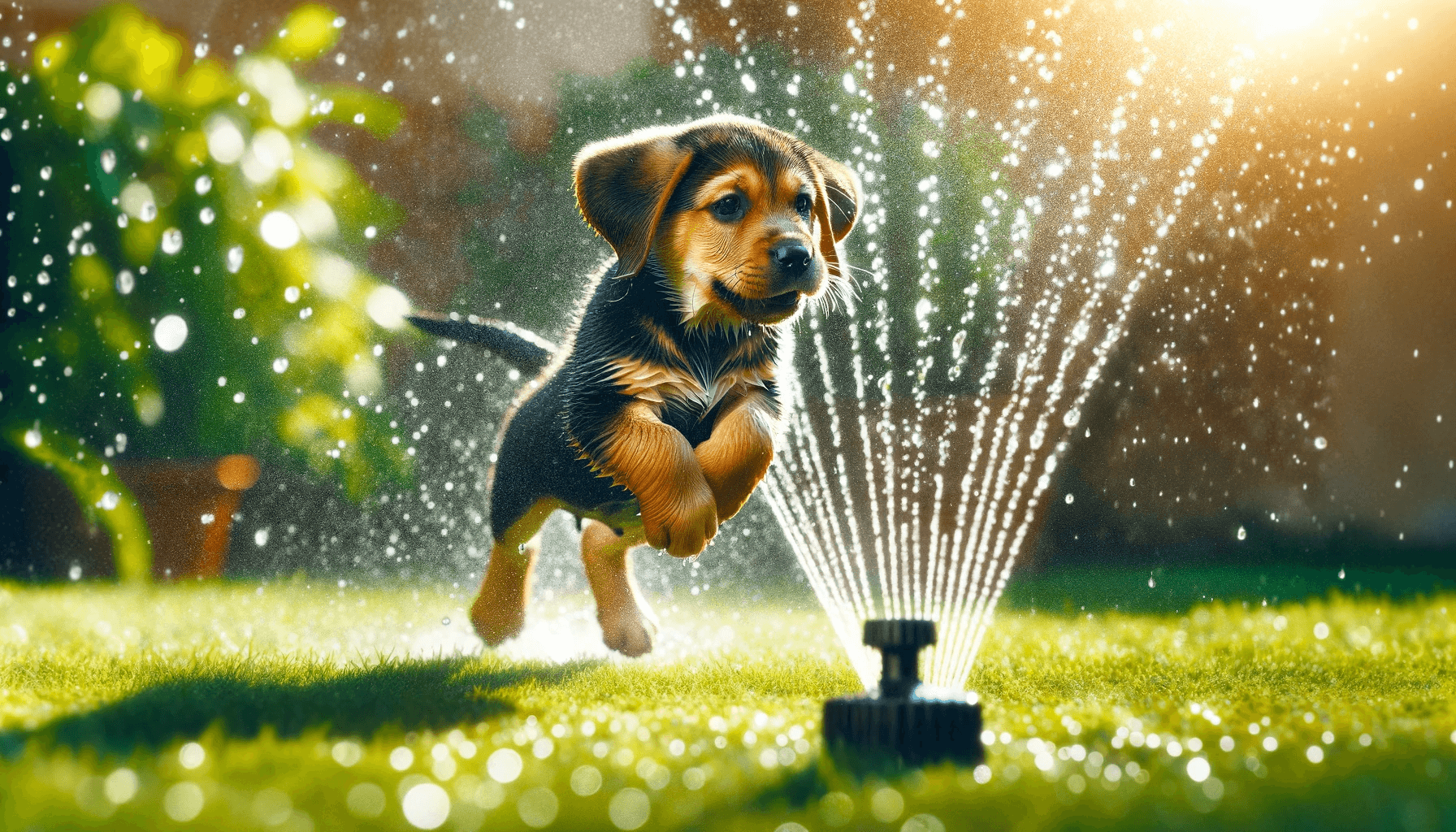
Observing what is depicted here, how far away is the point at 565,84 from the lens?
17.5ft

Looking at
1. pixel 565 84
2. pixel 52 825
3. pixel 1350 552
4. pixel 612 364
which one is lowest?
pixel 1350 552

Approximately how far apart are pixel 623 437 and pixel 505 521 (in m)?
0.86

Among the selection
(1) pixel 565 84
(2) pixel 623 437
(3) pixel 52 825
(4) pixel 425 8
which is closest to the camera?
(3) pixel 52 825

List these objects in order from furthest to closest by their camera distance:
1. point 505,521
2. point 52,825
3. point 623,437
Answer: point 505,521, point 623,437, point 52,825

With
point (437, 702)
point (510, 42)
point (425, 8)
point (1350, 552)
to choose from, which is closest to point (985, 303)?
point (1350, 552)

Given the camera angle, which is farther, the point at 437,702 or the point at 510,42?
the point at 510,42

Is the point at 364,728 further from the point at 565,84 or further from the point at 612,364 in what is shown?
the point at 565,84

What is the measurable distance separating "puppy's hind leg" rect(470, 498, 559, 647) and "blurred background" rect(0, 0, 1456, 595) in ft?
5.08

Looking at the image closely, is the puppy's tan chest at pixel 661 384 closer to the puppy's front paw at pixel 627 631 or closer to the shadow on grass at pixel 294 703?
the shadow on grass at pixel 294 703

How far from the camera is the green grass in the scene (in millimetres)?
1282

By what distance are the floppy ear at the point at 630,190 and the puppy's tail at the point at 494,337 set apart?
36.0 inches

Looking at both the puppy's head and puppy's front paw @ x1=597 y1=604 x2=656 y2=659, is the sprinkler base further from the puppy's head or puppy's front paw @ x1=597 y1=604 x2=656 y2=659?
puppy's front paw @ x1=597 y1=604 x2=656 y2=659

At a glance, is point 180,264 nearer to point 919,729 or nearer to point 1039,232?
point 1039,232

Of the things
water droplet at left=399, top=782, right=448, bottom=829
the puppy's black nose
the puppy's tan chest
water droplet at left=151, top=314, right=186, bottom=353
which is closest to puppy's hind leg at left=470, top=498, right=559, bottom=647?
the puppy's tan chest
